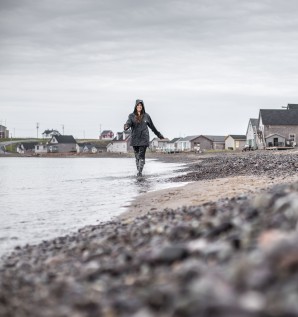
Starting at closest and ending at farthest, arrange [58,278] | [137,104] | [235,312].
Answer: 1. [235,312]
2. [58,278]
3. [137,104]

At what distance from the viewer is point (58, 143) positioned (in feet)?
501

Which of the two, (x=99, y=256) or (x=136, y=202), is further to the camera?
(x=136, y=202)

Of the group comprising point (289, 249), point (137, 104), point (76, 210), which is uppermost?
point (137, 104)

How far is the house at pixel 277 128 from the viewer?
85312mm

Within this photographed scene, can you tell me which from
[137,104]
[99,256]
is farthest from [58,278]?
[137,104]

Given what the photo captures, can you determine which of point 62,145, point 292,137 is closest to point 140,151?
point 292,137

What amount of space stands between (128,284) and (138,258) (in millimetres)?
600

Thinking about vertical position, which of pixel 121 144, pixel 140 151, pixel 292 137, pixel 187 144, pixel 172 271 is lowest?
pixel 172 271

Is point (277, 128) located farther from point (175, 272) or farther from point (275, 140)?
point (175, 272)

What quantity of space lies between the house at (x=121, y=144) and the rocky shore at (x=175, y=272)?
12793 centimetres

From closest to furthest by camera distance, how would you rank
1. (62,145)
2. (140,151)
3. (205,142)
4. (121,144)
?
(140,151) → (205,142) → (121,144) → (62,145)

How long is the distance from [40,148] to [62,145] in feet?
30.1

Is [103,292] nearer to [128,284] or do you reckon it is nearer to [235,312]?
[128,284]

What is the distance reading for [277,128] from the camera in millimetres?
86500
